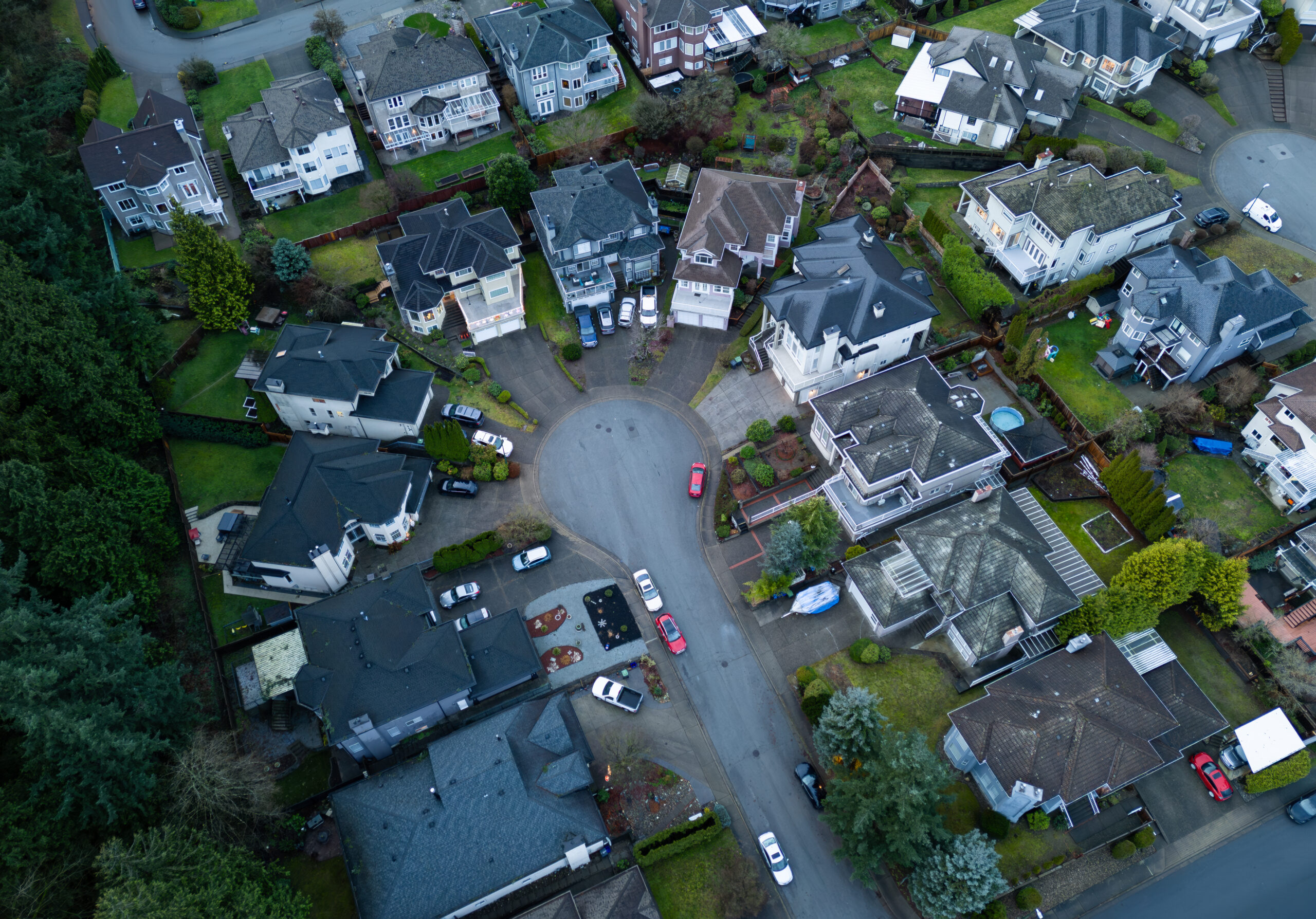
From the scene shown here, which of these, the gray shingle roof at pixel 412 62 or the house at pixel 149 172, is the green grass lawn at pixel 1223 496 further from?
the house at pixel 149 172

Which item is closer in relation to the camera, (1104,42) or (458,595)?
(458,595)

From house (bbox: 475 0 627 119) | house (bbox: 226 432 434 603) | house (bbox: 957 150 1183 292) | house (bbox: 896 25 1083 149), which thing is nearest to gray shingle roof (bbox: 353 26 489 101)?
house (bbox: 475 0 627 119)

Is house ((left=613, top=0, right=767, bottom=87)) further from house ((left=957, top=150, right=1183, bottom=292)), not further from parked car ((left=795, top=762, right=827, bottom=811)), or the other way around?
parked car ((left=795, top=762, right=827, bottom=811))

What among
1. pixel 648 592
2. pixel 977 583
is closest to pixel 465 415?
pixel 648 592

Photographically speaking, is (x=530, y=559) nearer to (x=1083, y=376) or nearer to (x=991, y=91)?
(x=1083, y=376)

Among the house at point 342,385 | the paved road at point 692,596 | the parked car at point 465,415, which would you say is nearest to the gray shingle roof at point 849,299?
the paved road at point 692,596
